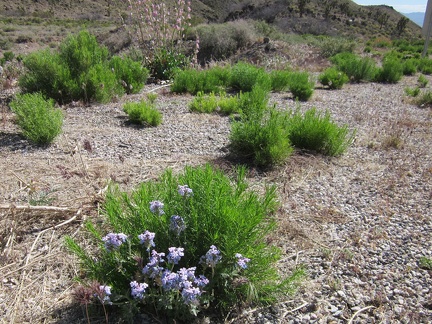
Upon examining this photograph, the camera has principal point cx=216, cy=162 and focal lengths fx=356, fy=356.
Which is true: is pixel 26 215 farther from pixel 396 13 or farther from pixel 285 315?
pixel 396 13

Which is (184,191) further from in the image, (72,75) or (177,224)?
(72,75)

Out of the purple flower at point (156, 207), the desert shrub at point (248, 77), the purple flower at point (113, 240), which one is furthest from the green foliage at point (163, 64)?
the purple flower at point (113, 240)

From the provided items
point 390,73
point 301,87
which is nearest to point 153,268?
point 301,87

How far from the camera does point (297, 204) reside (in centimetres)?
312

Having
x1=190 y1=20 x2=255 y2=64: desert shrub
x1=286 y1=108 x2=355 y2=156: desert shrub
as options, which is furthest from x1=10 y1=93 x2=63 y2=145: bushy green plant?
x1=190 y1=20 x2=255 y2=64: desert shrub

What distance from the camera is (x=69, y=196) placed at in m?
3.02

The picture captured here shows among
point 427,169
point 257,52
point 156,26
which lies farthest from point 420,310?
point 257,52

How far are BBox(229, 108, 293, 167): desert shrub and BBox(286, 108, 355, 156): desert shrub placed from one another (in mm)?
311

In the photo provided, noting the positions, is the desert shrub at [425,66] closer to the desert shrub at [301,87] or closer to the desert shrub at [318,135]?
the desert shrub at [301,87]

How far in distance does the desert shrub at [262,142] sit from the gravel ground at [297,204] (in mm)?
157

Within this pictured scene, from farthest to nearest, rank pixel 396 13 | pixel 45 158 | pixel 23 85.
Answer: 1. pixel 396 13
2. pixel 23 85
3. pixel 45 158

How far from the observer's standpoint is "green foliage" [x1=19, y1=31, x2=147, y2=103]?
19.2 feet

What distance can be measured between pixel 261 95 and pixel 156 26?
4.91 metres

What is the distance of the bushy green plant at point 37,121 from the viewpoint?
13.1 ft
